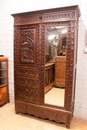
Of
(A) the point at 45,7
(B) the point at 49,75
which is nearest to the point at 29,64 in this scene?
(B) the point at 49,75

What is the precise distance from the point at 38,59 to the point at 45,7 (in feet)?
3.83

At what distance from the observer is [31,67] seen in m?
2.23

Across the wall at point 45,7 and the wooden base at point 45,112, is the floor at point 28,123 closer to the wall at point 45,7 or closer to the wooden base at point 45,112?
the wooden base at point 45,112

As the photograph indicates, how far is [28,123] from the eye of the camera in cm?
221

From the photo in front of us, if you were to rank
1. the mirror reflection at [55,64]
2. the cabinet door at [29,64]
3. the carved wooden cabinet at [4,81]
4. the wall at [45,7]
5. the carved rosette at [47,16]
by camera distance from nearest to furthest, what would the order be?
1. the carved rosette at [47,16]
2. the mirror reflection at [55,64]
3. the cabinet door at [29,64]
4. the wall at [45,7]
5. the carved wooden cabinet at [4,81]

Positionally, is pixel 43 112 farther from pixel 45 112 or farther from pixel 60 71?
pixel 60 71

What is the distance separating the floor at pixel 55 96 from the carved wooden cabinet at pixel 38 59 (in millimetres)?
61

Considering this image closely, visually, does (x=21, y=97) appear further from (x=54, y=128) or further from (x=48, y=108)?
(x=54, y=128)

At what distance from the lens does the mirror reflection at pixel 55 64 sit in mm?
2018

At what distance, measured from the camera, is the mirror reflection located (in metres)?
2.02

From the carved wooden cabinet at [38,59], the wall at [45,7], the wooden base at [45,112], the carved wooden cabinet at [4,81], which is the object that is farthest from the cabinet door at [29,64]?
the wall at [45,7]

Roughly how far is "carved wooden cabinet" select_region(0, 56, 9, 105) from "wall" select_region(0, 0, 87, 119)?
4.8 inches

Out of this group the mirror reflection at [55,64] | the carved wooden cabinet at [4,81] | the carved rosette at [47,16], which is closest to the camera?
the carved rosette at [47,16]

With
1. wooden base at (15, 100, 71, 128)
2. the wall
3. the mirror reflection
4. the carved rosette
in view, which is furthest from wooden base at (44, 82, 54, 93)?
the carved rosette
